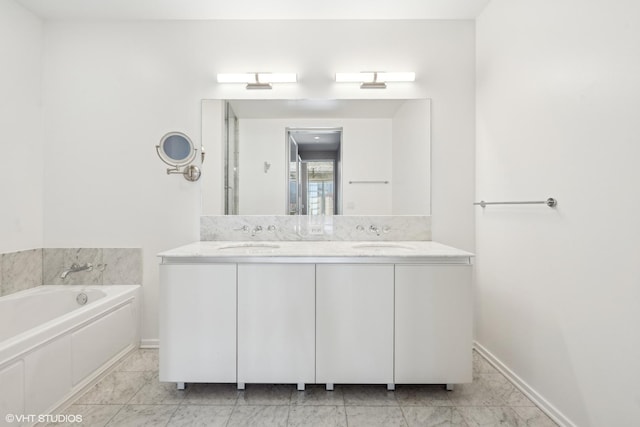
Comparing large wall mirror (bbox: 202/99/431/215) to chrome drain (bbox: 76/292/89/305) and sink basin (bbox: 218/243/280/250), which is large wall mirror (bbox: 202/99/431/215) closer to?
sink basin (bbox: 218/243/280/250)

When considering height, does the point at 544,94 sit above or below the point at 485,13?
below

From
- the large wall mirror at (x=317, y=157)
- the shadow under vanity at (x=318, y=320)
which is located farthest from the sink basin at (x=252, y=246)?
the shadow under vanity at (x=318, y=320)

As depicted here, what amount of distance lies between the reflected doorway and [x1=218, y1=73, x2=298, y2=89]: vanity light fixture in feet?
1.24

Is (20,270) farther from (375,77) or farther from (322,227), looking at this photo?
(375,77)

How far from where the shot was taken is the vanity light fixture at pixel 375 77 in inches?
90.2

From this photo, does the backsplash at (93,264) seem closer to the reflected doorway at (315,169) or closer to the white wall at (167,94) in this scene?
the white wall at (167,94)

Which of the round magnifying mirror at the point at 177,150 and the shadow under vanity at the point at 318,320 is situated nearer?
the shadow under vanity at the point at 318,320

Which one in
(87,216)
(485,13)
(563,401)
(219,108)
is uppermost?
(485,13)

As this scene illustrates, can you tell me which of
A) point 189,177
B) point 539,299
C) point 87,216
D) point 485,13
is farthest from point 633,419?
point 87,216

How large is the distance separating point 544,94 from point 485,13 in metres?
0.99

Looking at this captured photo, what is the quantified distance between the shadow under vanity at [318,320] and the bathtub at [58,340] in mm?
487

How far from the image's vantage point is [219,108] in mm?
2354

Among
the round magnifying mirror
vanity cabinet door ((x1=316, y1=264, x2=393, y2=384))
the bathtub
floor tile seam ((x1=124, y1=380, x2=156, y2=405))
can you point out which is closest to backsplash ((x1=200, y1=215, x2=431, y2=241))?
the round magnifying mirror

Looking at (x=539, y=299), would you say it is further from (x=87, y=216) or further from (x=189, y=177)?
(x=87, y=216)
